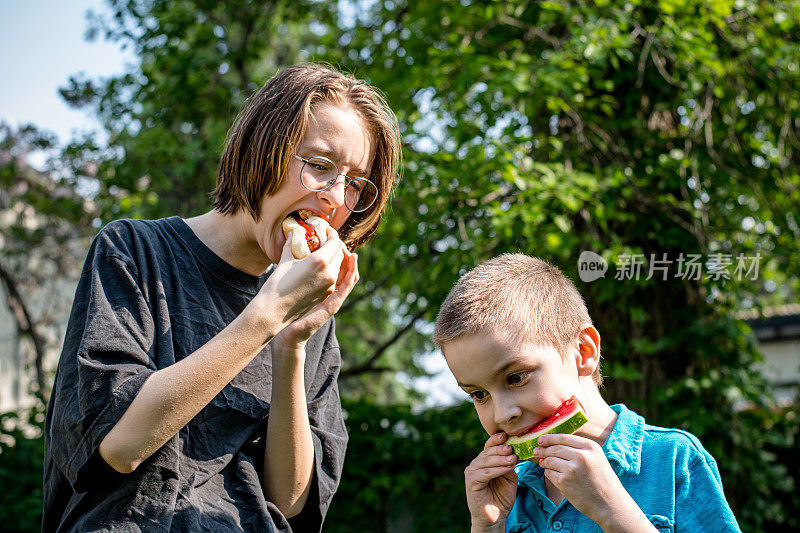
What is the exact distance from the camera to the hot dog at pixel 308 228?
1930mm

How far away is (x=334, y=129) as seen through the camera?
202 cm

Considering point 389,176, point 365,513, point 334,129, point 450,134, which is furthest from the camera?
point 365,513

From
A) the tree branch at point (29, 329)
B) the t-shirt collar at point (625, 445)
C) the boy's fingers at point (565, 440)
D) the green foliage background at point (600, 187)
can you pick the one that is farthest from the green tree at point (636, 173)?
the tree branch at point (29, 329)

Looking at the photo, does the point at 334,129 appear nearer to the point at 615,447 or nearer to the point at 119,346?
the point at 119,346

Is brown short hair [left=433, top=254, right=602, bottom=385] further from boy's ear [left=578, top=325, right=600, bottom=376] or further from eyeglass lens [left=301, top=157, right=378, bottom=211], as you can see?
eyeglass lens [left=301, top=157, right=378, bottom=211]

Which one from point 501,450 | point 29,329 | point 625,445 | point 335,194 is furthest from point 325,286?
point 29,329

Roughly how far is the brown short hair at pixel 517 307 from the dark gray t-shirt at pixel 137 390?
546mm

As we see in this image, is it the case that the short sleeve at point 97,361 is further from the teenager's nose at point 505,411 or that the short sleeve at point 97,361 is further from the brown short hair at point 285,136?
the teenager's nose at point 505,411

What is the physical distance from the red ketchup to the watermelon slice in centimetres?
73

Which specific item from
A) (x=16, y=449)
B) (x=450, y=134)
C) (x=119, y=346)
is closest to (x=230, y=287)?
(x=119, y=346)

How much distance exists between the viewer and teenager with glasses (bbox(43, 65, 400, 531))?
64.0 inches

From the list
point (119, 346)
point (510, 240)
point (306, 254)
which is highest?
point (306, 254)

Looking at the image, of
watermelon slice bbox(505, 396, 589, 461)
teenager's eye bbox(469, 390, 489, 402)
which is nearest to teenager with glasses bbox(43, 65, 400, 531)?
teenager's eye bbox(469, 390, 489, 402)

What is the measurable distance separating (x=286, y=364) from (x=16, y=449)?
15.9ft
